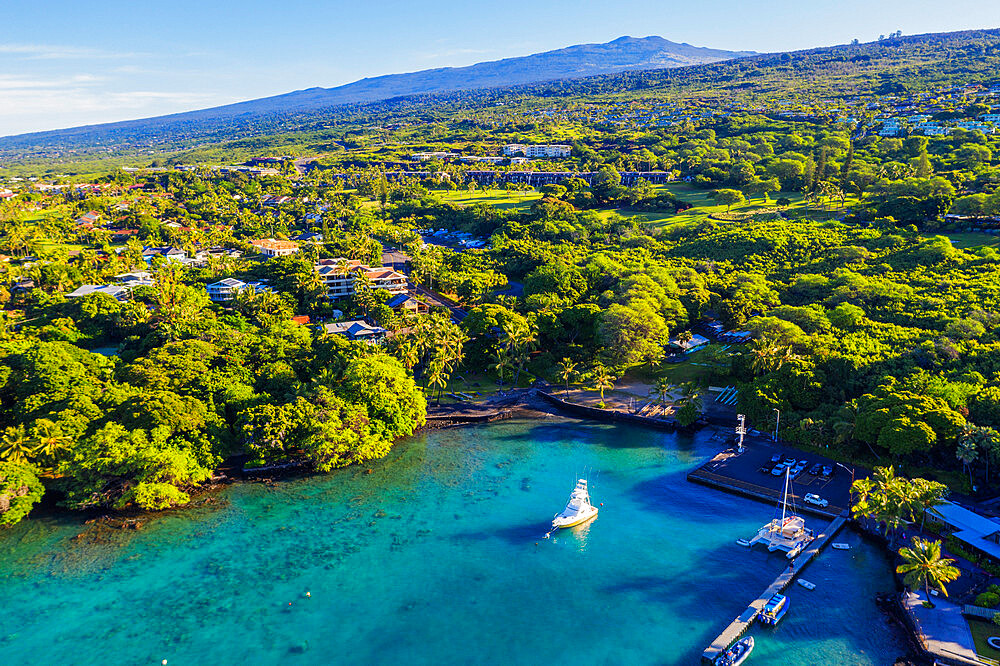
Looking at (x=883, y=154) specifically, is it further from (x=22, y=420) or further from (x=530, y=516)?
(x=22, y=420)

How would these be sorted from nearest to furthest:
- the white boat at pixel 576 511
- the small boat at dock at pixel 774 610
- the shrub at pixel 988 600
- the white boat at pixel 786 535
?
the shrub at pixel 988 600, the small boat at dock at pixel 774 610, the white boat at pixel 786 535, the white boat at pixel 576 511

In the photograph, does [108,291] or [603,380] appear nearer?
[603,380]

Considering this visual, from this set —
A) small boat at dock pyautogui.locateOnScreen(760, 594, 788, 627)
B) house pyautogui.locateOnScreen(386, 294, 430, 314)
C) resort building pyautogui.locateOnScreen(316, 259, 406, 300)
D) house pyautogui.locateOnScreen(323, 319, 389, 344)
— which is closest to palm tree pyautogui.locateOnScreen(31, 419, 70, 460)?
house pyautogui.locateOnScreen(323, 319, 389, 344)

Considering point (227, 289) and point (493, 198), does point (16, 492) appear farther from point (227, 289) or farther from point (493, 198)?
point (493, 198)

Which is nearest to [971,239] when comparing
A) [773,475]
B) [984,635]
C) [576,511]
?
[773,475]

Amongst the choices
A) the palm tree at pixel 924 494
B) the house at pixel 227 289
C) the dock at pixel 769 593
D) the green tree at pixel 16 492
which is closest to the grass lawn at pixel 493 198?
the house at pixel 227 289

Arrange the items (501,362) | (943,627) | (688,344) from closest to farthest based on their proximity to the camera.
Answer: (943,627)
(501,362)
(688,344)

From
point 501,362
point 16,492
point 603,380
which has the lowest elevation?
point 603,380

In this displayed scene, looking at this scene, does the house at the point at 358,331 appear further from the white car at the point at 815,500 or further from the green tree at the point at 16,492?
the white car at the point at 815,500
